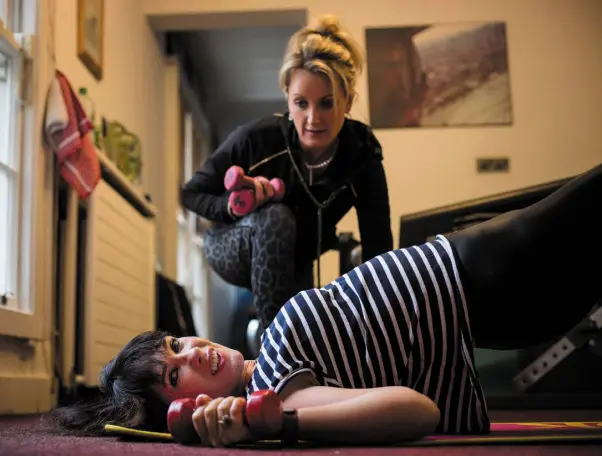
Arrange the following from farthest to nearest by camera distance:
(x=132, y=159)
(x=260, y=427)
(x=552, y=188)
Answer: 1. (x=132, y=159)
2. (x=552, y=188)
3. (x=260, y=427)

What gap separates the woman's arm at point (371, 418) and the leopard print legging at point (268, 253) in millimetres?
816

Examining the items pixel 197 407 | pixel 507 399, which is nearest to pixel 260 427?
pixel 197 407

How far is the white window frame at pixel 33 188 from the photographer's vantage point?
2.24 meters

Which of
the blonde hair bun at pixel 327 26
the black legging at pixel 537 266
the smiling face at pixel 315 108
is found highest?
the blonde hair bun at pixel 327 26

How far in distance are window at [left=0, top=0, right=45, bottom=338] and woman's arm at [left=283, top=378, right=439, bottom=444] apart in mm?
1460

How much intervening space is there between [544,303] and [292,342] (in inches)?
15.0

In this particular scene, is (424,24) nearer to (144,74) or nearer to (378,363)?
(144,74)

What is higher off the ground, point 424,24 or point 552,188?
point 424,24

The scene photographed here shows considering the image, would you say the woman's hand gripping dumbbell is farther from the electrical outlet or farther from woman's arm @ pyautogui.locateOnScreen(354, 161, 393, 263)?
the electrical outlet

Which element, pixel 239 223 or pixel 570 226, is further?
pixel 239 223

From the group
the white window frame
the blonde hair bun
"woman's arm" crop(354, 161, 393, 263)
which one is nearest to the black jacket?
"woman's arm" crop(354, 161, 393, 263)

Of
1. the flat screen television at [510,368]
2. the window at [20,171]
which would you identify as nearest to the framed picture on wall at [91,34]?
the window at [20,171]

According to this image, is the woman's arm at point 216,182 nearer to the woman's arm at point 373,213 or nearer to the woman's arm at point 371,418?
the woman's arm at point 373,213

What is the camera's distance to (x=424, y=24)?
3848mm
